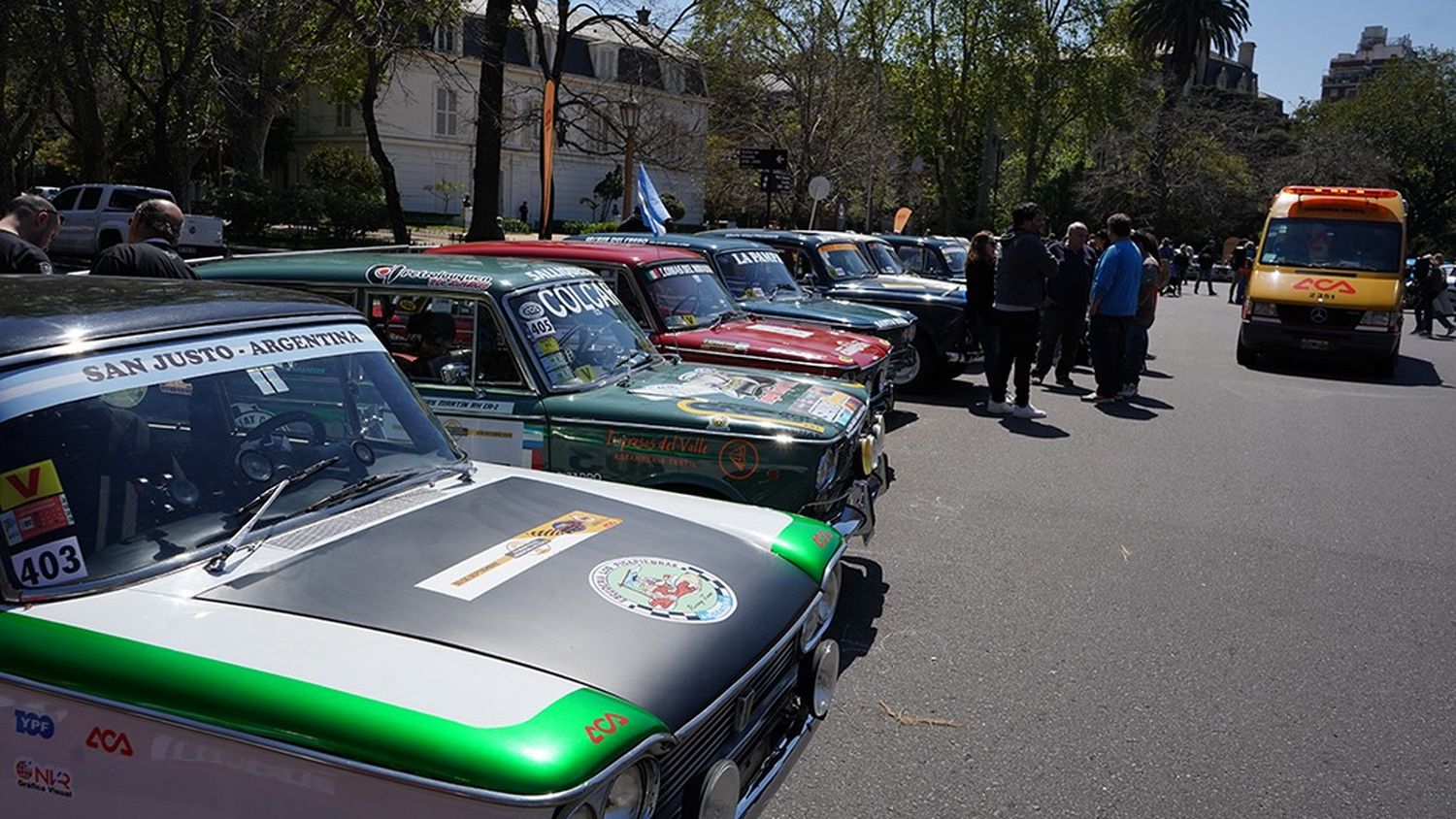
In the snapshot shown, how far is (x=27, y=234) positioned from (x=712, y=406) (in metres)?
4.28

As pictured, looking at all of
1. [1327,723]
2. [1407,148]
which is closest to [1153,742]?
[1327,723]

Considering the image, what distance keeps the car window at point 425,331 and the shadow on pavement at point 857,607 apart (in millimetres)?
2228

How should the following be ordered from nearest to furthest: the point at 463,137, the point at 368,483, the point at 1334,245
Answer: the point at 368,483, the point at 1334,245, the point at 463,137

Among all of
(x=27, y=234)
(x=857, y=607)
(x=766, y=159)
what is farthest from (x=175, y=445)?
(x=766, y=159)

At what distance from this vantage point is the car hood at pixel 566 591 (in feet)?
8.40

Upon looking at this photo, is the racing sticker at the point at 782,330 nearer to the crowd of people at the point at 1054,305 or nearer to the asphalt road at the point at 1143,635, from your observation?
the asphalt road at the point at 1143,635

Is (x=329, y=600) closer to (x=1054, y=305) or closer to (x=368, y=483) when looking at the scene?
(x=368, y=483)

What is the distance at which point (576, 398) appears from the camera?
5496 millimetres

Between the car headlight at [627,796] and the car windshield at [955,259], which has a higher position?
the car windshield at [955,259]

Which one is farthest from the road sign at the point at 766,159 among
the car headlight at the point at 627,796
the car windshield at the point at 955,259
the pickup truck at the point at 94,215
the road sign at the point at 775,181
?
the car headlight at the point at 627,796

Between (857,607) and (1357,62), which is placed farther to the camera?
(1357,62)

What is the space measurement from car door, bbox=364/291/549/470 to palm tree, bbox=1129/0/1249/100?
5549 centimetres

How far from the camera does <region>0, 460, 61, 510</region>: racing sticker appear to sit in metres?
2.60

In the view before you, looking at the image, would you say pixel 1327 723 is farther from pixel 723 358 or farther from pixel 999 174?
pixel 999 174
